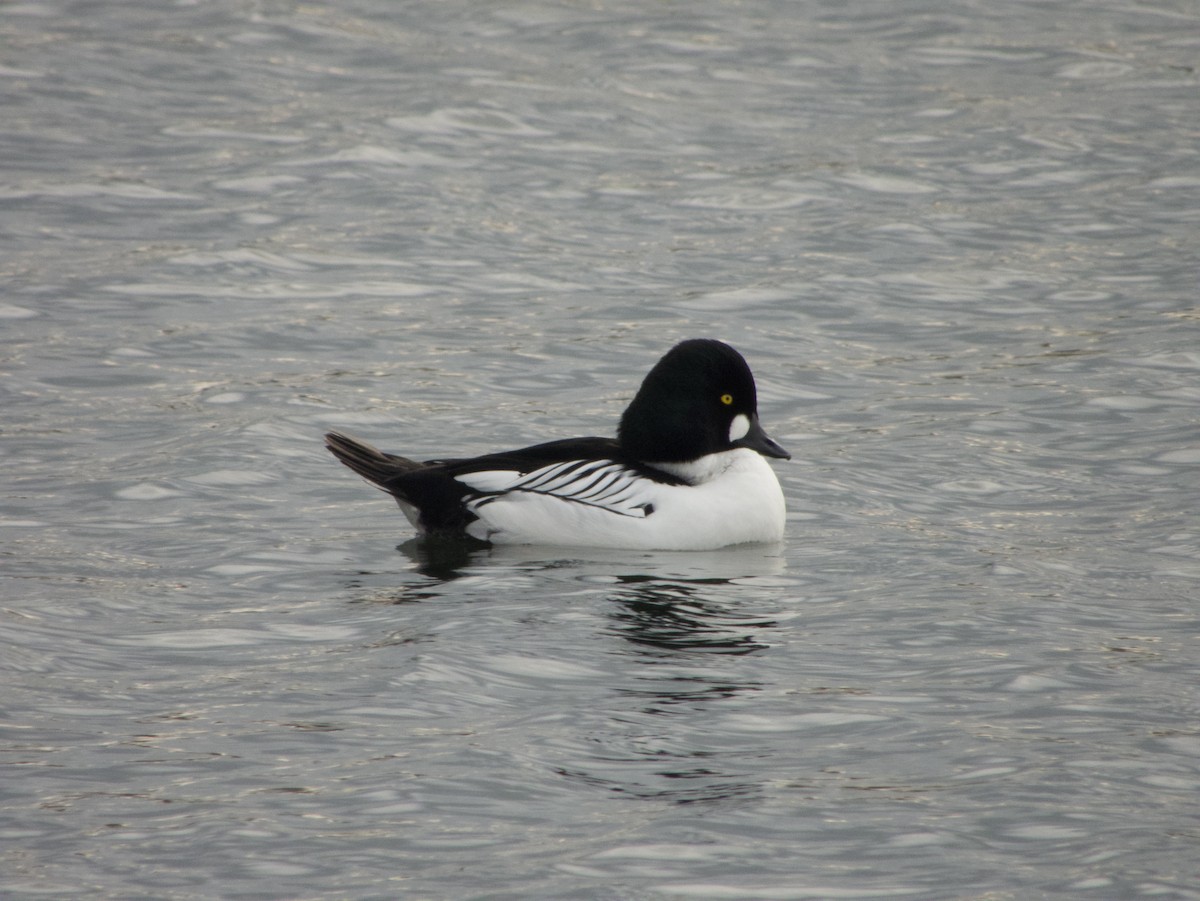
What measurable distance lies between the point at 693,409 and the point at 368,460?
5.61 feet

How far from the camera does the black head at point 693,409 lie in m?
9.00

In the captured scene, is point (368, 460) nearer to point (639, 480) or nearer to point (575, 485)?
point (575, 485)

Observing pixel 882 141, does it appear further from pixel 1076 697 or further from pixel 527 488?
pixel 1076 697

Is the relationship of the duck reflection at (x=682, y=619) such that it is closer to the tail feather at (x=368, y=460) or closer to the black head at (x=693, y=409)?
the black head at (x=693, y=409)

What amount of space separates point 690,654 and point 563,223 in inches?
325

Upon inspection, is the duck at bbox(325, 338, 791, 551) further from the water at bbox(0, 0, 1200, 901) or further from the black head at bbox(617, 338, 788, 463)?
the water at bbox(0, 0, 1200, 901)

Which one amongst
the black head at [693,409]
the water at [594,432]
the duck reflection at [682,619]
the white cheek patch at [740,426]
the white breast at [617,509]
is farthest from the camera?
the white cheek patch at [740,426]

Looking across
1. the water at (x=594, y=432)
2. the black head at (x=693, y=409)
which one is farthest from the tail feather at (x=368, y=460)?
the black head at (x=693, y=409)

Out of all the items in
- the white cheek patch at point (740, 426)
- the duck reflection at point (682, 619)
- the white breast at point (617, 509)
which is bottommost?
the duck reflection at point (682, 619)

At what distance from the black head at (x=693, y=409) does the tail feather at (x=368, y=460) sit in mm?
1170

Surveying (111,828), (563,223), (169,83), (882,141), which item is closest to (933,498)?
(111,828)

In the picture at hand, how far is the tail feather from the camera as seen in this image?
29.6 feet

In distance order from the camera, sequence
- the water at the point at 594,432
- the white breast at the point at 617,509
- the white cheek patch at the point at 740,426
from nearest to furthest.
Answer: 1. the water at the point at 594,432
2. the white breast at the point at 617,509
3. the white cheek patch at the point at 740,426

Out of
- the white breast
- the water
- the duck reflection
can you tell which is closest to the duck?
the white breast
